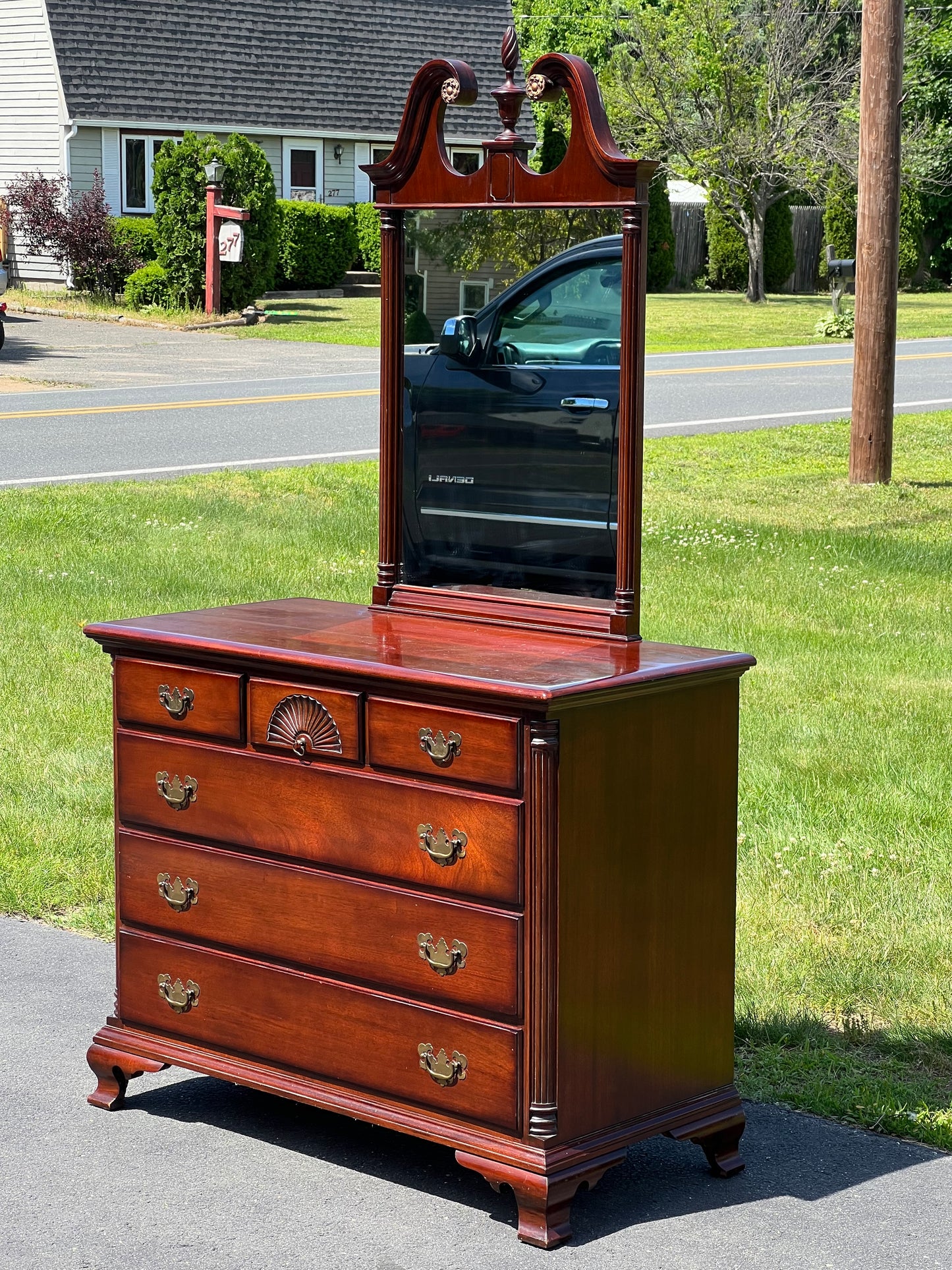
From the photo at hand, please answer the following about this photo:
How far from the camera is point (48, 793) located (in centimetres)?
648

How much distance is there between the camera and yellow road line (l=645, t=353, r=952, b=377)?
22.2m

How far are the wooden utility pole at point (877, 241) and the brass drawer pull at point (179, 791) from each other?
943 cm

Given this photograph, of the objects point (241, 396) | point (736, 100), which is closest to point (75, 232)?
point (241, 396)

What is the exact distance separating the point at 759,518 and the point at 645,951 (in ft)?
28.6

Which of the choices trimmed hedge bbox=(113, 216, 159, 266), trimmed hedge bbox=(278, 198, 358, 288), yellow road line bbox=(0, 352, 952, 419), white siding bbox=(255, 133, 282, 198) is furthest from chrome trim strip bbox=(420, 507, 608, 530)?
white siding bbox=(255, 133, 282, 198)

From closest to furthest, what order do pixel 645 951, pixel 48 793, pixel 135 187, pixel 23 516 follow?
pixel 645 951
pixel 48 793
pixel 23 516
pixel 135 187

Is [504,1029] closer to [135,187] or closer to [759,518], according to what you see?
[759,518]

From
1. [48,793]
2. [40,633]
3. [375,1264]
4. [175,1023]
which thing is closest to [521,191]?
[175,1023]

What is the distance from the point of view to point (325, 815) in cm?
384

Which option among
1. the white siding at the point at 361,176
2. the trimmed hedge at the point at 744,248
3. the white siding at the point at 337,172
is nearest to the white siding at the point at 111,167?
the white siding at the point at 337,172

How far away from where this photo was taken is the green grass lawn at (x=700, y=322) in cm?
2642

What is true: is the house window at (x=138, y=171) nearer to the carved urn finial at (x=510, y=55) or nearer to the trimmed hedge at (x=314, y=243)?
the trimmed hedge at (x=314, y=243)

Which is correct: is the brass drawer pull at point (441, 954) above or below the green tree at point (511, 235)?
below

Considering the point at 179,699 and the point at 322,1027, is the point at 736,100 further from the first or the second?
the point at 322,1027
